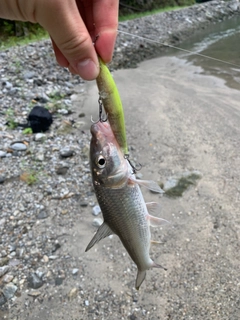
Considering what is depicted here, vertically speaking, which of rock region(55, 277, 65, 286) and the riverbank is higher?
rock region(55, 277, 65, 286)

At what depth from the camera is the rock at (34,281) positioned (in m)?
3.82

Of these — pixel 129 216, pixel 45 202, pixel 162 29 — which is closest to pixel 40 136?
pixel 45 202

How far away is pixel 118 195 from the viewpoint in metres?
2.12

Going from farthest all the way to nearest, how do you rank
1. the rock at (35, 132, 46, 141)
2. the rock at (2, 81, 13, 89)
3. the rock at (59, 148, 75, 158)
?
the rock at (2, 81, 13, 89), the rock at (35, 132, 46, 141), the rock at (59, 148, 75, 158)

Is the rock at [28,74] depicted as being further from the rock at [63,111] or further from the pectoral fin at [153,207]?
the pectoral fin at [153,207]

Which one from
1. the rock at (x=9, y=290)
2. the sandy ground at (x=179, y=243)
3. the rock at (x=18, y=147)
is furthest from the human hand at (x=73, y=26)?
the rock at (x=18, y=147)

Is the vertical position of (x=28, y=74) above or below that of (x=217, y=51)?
above

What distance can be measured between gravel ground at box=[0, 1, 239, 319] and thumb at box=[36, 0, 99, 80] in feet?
8.71

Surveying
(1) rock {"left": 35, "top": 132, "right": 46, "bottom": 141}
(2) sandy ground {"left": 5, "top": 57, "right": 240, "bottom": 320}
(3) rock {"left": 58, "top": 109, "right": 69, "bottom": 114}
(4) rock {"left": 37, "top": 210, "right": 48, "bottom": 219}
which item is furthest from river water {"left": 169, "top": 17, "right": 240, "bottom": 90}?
(4) rock {"left": 37, "top": 210, "right": 48, "bottom": 219}

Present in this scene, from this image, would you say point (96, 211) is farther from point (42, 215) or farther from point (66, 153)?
point (66, 153)

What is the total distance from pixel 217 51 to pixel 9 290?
39.5ft

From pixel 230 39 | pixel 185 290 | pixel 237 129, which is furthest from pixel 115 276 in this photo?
pixel 230 39

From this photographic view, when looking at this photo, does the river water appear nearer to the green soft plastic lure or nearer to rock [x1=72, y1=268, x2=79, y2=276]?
rock [x1=72, y1=268, x2=79, y2=276]

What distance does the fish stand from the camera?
2.03m
